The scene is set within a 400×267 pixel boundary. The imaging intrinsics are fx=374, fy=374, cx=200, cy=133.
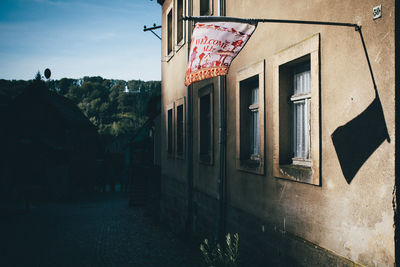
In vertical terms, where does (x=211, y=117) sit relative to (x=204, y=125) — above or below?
above

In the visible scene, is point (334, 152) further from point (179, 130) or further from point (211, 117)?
point (179, 130)

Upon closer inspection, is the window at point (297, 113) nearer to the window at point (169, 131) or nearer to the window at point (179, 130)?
the window at point (179, 130)

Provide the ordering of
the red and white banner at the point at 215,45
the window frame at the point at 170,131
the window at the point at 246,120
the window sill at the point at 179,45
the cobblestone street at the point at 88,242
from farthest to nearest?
the window frame at the point at 170,131
the window sill at the point at 179,45
the cobblestone street at the point at 88,242
the window at the point at 246,120
the red and white banner at the point at 215,45

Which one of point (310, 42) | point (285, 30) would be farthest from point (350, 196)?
point (285, 30)

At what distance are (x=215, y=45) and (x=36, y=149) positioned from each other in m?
22.5

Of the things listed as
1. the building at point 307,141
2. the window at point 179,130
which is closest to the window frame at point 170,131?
the window at point 179,130

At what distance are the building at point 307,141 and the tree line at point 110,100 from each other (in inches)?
2099

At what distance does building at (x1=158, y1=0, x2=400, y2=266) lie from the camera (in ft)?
11.9

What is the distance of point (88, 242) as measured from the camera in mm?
10812

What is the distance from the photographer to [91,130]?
32812 mm

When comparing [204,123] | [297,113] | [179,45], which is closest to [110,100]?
[179,45]

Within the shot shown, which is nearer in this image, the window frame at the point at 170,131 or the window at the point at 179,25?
the window at the point at 179,25

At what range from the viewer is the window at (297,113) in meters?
4.66

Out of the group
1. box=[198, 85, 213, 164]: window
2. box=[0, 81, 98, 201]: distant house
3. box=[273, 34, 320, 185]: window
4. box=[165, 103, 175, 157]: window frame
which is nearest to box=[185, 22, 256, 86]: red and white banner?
box=[273, 34, 320, 185]: window
